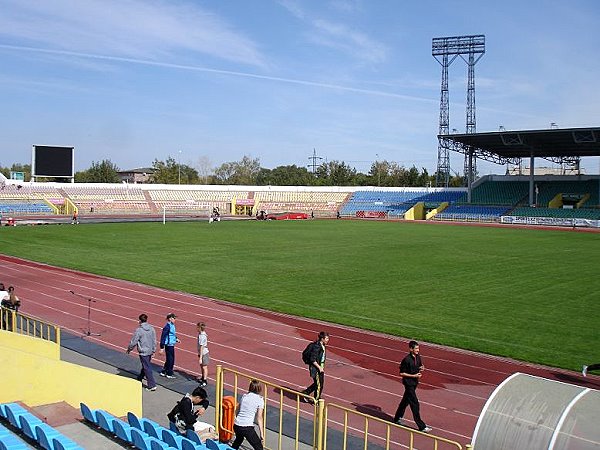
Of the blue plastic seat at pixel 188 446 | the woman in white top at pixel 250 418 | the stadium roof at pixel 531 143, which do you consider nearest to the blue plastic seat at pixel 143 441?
the blue plastic seat at pixel 188 446

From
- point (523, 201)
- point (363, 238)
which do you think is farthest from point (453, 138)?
point (363, 238)

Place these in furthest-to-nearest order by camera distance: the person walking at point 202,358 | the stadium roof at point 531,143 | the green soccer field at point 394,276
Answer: the stadium roof at point 531,143 → the green soccer field at point 394,276 → the person walking at point 202,358

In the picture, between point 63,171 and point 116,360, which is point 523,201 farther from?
point 116,360

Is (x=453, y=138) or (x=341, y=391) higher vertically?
(x=453, y=138)

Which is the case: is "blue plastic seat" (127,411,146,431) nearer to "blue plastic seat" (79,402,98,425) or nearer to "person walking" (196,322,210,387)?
"blue plastic seat" (79,402,98,425)

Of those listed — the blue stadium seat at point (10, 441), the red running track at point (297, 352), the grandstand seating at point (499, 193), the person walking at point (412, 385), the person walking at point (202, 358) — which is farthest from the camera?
the grandstand seating at point (499, 193)

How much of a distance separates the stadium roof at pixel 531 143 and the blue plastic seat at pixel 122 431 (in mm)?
60548

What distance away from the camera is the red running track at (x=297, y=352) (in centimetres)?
1215

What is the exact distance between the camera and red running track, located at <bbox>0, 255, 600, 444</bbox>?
39.9 feet

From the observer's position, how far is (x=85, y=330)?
1716cm

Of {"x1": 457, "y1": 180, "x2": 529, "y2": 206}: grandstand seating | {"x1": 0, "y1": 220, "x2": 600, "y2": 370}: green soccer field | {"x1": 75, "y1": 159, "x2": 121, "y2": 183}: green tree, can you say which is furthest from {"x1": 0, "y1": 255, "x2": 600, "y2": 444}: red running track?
{"x1": 75, "y1": 159, "x2": 121, "y2": 183}: green tree

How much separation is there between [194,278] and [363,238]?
2329cm

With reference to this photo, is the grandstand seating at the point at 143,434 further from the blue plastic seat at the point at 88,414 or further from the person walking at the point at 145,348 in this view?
the person walking at the point at 145,348

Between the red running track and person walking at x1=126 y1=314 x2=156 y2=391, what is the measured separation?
1.62m
